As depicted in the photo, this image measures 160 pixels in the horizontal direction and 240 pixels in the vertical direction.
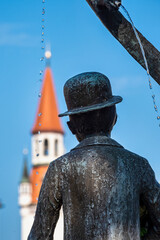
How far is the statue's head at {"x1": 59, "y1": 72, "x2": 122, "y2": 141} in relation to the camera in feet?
12.2

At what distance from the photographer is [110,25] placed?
430 centimetres

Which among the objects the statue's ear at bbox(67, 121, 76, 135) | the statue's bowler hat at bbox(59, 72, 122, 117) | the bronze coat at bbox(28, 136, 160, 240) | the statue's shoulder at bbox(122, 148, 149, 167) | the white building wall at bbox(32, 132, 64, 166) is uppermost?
the white building wall at bbox(32, 132, 64, 166)

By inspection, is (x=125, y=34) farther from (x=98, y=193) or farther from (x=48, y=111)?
(x=48, y=111)

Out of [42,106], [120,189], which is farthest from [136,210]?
[42,106]

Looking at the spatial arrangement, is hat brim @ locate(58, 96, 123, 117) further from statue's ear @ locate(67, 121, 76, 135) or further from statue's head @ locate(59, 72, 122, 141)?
statue's ear @ locate(67, 121, 76, 135)

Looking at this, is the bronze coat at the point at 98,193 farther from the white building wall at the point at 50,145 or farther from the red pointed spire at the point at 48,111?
the white building wall at the point at 50,145

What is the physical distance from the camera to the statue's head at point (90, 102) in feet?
12.2

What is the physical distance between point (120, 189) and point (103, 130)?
378 millimetres

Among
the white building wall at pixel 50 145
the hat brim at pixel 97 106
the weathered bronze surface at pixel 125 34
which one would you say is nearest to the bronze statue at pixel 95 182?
the hat brim at pixel 97 106

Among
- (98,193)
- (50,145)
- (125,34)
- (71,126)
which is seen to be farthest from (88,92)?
(50,145)

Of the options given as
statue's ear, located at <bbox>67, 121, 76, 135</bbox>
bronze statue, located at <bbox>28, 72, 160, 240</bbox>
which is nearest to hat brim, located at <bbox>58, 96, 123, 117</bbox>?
bronze statue, located at <bbox>28, 72, 160, 240</bbox>

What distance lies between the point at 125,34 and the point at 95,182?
45.2 inches

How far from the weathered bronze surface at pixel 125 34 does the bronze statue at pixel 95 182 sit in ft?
1.90

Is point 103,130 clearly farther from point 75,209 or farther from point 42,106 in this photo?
point 42,106
